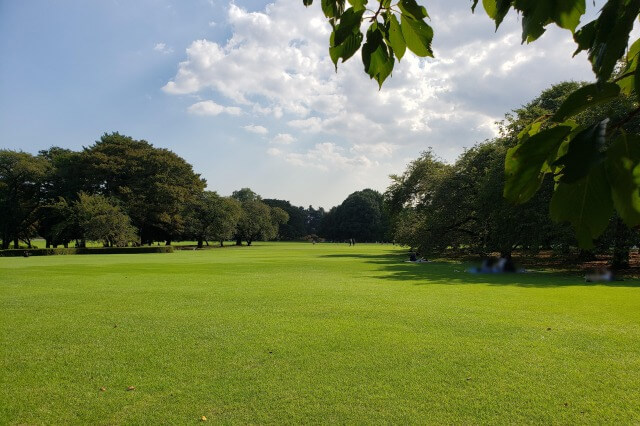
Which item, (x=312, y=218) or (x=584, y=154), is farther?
(x=312, y=218)

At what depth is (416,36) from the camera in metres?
1.26

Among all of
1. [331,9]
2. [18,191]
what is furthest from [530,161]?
[18,191]

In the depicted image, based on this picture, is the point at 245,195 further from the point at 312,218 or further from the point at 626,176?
the point at 626,176

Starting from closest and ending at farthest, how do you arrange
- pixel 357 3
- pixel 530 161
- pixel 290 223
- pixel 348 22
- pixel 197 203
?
pixel 530 161 → pixel 348 22 → pixel 357 3 → pixel 197 203 → pixel 290 223

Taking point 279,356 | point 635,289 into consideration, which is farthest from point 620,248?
point 279,356

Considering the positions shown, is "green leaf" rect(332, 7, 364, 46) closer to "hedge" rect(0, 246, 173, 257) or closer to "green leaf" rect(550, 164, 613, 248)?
"green leaf" rect(550, 164, 613, 248)

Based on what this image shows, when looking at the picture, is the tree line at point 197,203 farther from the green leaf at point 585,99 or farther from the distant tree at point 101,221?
the green leaf at point 585,99

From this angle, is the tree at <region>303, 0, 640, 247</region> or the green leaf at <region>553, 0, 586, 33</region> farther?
the green leaf at <region>553, 0, 586, 33</region>

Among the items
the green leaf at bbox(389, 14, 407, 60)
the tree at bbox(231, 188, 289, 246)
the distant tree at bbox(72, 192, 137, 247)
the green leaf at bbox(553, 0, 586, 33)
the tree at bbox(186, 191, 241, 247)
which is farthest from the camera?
the tree at bbox(231, 188, 289, 246)

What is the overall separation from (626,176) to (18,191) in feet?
199

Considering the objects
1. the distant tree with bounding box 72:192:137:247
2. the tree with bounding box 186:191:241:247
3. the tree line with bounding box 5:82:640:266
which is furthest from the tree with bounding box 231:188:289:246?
the distant tree with bounding box 72:192:137:247

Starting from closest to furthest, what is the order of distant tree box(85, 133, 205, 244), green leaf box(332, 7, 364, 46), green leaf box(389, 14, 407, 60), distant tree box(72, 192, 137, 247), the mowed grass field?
1. green leaf box(332, 7, 364, 46)
2. green leaf box(389, 14, 407, 60)
3. the mowed grass field
4. distant tree box(72, 192, 137, 247)
5. distant tree box(85, 133, 205, 244)

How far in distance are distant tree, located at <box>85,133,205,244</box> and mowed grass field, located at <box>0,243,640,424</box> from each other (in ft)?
132

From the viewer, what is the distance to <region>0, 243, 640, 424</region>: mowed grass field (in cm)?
415
